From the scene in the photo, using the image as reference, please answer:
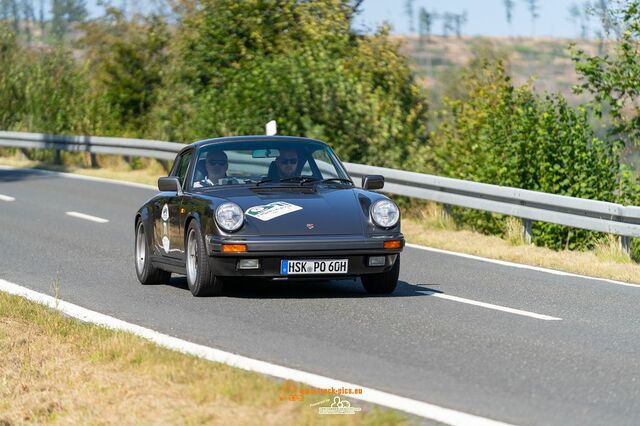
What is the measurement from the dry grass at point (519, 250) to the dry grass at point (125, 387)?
6568 mm

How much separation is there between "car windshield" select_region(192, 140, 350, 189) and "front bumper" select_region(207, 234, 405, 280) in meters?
1.10

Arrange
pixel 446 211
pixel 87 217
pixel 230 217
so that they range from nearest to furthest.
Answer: pixel 230 217
pixel 446 211
pixel 87 217

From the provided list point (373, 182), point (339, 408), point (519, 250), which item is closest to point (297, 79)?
point (519, 250)

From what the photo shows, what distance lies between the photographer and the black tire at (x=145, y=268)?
12508 millimetres

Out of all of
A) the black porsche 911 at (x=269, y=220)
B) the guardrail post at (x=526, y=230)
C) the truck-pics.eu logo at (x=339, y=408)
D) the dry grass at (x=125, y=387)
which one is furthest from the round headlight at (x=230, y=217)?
the guardrail post at (x=526, y=230)

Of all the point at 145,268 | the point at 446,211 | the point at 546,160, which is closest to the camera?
the point at 145,268

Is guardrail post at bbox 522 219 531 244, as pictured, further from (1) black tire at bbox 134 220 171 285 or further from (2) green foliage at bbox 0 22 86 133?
(2) green foliage at bbox 0 22 86 133

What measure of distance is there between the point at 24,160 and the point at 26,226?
15308 millimetres

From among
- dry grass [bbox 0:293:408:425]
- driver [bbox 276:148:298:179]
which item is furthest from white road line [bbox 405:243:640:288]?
dry grass [bbox 0:293:408:425]

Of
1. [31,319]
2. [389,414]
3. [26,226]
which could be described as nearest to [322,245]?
[31,319]

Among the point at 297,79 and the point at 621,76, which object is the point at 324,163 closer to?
the point at 621,76

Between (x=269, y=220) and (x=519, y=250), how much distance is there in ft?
18.2

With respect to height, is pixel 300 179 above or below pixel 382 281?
above

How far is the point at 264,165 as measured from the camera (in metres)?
11.9
